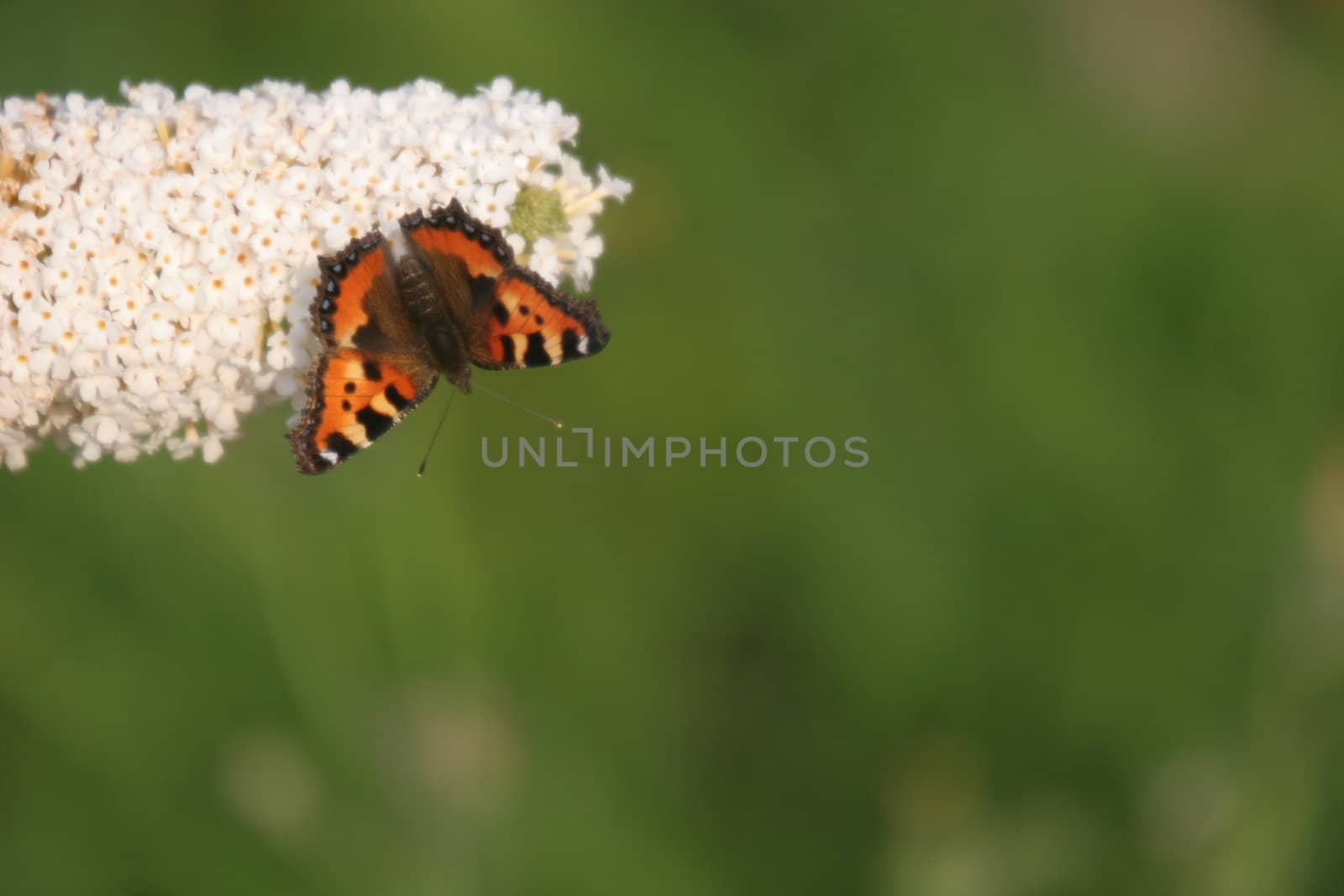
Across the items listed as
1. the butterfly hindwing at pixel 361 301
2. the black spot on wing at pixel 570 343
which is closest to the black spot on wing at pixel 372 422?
the butterfly hindwing at pixel 361 301

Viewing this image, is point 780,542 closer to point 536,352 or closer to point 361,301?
point 536,352

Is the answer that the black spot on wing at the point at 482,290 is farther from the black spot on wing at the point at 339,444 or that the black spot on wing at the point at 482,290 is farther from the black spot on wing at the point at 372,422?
the black spot on wing at the point at 339,444

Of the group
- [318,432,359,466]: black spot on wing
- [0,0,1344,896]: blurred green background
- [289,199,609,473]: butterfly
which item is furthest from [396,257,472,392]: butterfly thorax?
[0,0,1344,896]: blurred green background

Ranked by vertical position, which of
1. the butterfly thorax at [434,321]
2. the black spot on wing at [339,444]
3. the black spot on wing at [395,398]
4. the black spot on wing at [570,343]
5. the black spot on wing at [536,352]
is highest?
the butterfly thorax at [434,321]

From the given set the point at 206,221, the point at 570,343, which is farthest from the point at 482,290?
the point at 206,221

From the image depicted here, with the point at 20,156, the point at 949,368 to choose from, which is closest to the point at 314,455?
the point at 20,156

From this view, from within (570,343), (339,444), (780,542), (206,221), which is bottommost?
(339,444)
